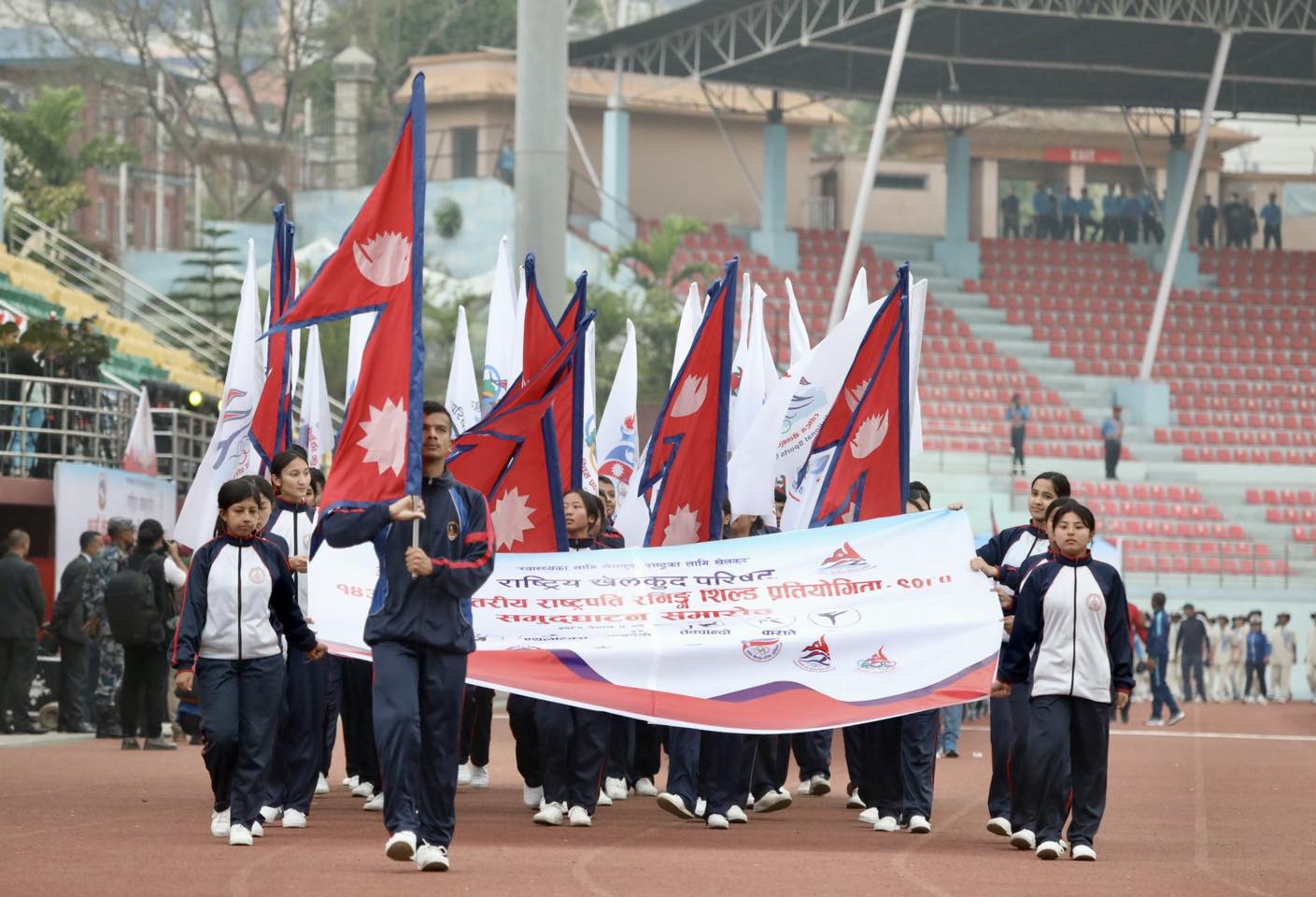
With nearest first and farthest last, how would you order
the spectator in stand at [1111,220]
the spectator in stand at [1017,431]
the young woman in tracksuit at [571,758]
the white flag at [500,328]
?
1. the young woman in tracksuit at [571,758]
2. the white flag at [500,328]
3. the spectator in stand at [1017,431]
4. the spectator in stand at [1111,220]

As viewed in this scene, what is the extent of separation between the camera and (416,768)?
973cm

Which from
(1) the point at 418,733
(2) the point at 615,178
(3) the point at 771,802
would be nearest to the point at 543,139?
(3) the point at 771,802

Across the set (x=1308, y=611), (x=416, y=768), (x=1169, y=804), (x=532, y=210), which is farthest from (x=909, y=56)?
(x=416, y=768)

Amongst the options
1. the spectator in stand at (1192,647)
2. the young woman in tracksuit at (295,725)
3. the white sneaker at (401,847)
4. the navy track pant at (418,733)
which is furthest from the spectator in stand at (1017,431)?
the white sneaker at (401,847)

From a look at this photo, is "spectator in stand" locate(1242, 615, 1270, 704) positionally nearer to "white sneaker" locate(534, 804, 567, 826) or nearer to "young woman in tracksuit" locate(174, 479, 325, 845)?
"white sneaker" locate(534, 804, 567, 826)

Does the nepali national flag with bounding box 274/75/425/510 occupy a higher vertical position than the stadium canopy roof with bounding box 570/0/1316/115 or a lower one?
lower

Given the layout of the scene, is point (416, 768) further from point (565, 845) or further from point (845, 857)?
point (845, 857)

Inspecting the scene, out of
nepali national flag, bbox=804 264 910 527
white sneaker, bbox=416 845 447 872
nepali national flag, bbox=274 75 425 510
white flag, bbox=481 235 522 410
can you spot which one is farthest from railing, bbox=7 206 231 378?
white sneaker, bbox=416 845 447 872

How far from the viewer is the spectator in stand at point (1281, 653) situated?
37031 millimetres

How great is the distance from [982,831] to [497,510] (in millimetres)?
3239

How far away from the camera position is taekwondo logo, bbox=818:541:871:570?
12.6 metres

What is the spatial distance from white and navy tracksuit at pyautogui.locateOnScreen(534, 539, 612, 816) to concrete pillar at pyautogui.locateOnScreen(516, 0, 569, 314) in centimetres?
1126

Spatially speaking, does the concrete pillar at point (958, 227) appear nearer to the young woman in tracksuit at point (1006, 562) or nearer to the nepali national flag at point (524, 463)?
the young woman in tracksuit at point (1006, 562)

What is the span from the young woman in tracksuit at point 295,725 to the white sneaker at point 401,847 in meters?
2.47
